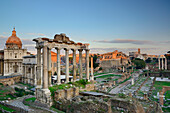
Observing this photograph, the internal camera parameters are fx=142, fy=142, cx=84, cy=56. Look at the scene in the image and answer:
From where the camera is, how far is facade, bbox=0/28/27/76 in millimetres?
41000

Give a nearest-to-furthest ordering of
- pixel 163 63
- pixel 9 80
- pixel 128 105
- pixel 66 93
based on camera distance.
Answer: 1. pixel 128 105
2. pixel 66 93
3. pixel 9 80
4. pixel 163 63

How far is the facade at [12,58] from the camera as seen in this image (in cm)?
4100

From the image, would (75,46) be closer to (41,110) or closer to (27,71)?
(41,110)

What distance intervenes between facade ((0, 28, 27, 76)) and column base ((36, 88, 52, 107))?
104ft

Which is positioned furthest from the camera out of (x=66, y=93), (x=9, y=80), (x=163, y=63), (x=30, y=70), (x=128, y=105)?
(x=163, y=63)

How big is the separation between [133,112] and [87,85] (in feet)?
29.2

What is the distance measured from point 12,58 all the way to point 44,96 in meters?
33.3

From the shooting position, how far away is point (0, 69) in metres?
42.8

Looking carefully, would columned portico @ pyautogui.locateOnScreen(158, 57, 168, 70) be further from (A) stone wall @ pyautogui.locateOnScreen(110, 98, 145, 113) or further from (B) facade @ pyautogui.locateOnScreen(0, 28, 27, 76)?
(A) stone wall @ pyautogui.locateOnScreen(110, 98, 145, 113)

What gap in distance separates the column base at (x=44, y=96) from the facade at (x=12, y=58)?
31.6 m

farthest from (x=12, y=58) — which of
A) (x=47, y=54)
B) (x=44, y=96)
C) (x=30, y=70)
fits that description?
(x=44, y=96)

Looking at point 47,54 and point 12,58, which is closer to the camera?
point 47,54

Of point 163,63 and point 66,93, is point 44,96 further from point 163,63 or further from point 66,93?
point 163,63

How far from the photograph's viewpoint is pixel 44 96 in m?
13.1
